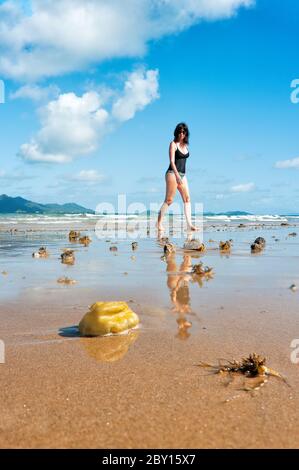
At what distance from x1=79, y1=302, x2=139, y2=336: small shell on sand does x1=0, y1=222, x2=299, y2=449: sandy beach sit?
0.25 ft

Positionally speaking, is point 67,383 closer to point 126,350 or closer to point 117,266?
point 126,350

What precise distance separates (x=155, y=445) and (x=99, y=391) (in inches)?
18.3

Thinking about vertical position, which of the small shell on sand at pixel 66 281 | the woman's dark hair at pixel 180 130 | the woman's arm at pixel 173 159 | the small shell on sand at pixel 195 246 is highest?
the woman's dark hair at pixel 180 130

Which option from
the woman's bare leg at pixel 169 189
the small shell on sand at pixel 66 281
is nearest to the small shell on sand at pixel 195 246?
the woman's bare leg at pixel 169 189

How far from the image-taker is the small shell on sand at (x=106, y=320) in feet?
8.67

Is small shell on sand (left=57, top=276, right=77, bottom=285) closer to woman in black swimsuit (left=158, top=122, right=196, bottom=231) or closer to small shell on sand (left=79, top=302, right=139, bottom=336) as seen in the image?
small shell on sand (left=79, top=302, right=139, bottom=336)

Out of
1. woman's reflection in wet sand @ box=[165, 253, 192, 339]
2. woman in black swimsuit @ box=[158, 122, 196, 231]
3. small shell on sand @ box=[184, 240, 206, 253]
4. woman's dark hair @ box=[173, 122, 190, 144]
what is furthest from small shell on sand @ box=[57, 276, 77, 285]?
woman's dark hair @ box=[173, 122, 190, 144]

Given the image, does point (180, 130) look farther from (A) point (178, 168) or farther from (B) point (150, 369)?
(B) point (150, 369)

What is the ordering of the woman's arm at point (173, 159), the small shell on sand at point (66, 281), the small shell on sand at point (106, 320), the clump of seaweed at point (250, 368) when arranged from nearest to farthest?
the clump of seaweed at point (250, 368), the small shell on sand at point (106, 320), the small shell on sand at point (66, 281), the woman's arm at point (173, 159)

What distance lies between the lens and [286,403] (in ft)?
5.47

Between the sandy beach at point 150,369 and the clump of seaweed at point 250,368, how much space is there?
4 centimetres

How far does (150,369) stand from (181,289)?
7.15 ft

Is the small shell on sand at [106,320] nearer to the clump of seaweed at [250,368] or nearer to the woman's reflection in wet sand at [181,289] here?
the woman's reflection in wet sand at [181,289]
